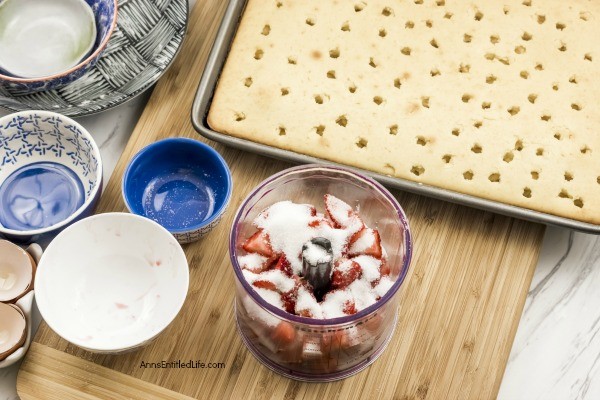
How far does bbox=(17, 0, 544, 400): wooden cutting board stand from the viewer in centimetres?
103

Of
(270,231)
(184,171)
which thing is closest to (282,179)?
(270,231)

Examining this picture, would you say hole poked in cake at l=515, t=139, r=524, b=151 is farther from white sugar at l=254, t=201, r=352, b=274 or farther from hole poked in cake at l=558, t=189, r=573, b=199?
white sugar at l=254, t=201, r=352, b=274

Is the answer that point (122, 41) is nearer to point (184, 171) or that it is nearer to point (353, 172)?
point (184, 171)

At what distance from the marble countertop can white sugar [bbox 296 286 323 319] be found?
37 cm

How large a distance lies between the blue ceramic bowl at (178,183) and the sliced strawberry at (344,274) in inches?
8.6

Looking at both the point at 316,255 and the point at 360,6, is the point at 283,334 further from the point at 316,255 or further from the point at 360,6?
the point at 360,6

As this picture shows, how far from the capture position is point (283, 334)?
3.16 feet

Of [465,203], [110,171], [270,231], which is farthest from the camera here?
[110,171]

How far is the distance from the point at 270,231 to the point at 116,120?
399 mm

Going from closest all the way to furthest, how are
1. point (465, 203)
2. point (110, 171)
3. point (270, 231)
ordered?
point (270, 231) → point (465, 203) → point (110, 171)

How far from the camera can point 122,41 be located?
1.22 meters

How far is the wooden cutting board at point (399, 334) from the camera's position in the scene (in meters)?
1.03

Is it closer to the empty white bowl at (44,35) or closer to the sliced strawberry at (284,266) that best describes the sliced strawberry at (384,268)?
the sliced strawberry at (284,266)

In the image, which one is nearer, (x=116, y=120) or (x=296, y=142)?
(x=296, y=142)
